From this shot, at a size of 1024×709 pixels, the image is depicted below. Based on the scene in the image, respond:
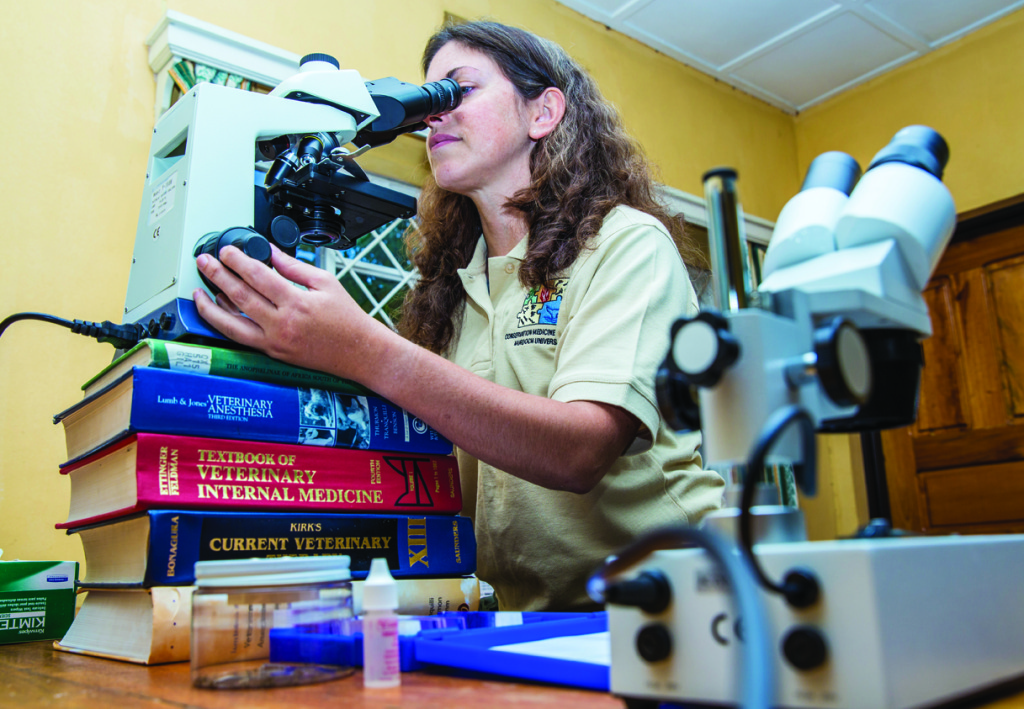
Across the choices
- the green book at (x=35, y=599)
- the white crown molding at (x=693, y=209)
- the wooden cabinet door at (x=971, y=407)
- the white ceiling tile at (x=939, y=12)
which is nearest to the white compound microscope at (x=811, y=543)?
the green book at (x=35, y=599)

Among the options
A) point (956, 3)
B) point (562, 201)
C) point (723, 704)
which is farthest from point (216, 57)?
point (956, 3)

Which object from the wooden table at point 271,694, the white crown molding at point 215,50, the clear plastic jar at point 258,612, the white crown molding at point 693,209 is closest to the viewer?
the wooden table at point 271,694

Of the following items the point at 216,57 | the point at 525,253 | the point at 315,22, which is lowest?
the point at 525,253

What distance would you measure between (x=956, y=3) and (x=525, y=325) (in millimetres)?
2909

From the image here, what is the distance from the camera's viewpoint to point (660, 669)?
368 mm

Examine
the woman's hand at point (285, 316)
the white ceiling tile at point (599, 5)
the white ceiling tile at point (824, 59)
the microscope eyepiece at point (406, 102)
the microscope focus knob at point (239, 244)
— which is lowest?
the woman's hand at point (285, 316)

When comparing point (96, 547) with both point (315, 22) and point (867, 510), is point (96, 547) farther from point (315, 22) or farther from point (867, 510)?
point (867, 510)

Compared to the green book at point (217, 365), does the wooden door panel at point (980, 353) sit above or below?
above

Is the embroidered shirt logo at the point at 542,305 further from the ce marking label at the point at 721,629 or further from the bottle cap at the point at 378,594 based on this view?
the ce marking label at the point at 721,629

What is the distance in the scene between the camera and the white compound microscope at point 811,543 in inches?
12.7

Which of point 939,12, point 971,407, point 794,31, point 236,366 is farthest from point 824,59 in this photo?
point 236,366

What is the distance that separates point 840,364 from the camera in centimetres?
37

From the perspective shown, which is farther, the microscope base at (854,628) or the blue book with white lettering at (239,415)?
the blue book with white lettering at (239,415)

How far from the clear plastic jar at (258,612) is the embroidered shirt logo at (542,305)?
0.51 metres
